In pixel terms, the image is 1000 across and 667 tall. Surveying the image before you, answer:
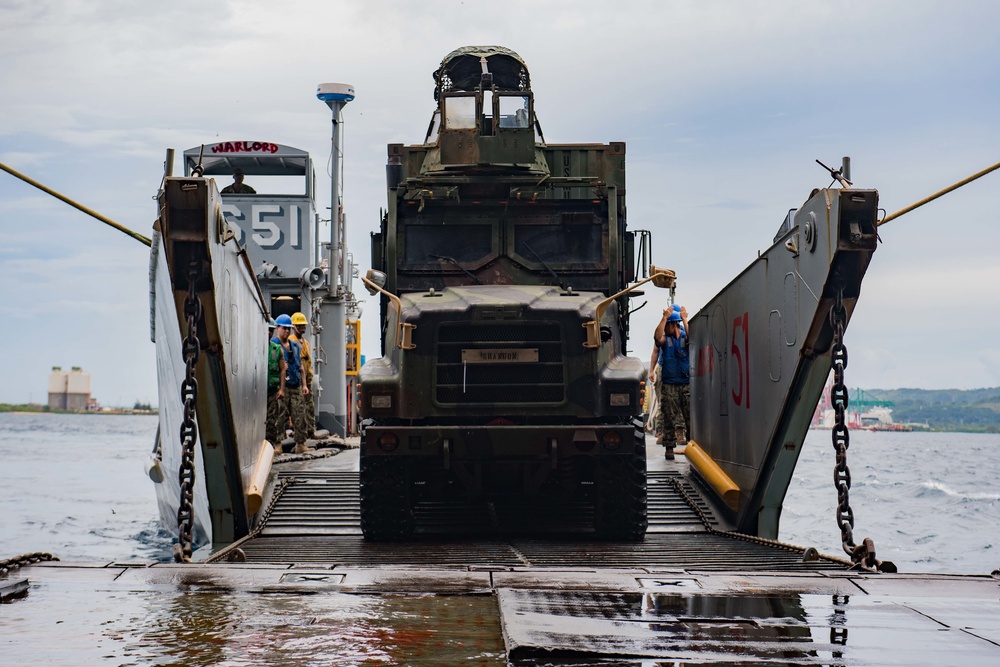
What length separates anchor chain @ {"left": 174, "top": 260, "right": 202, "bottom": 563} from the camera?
7.14 m

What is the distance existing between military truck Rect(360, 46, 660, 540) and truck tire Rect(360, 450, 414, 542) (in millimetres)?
11

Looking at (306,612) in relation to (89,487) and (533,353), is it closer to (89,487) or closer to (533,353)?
(533,353)

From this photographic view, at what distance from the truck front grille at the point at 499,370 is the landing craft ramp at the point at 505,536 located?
1.09 meters

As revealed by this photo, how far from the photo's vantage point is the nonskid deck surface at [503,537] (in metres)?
7.91

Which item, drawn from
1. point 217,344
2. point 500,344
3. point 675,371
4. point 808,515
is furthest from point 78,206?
point 808,515

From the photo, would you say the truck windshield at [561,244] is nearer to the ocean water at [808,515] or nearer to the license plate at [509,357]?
the license plate at [509,357]

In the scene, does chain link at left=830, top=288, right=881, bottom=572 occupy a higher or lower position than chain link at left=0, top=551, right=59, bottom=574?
higher

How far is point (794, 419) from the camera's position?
901cm

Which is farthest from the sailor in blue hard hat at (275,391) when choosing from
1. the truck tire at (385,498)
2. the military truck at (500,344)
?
the truck tire at (385,498)

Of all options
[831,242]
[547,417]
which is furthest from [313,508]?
[831,242]

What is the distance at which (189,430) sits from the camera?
7.38 m

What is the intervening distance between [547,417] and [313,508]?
8.69 feet

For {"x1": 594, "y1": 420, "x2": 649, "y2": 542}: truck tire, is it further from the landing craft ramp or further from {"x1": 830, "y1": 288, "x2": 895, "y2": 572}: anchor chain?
{"x1": 830, "y1": 288, "x2": 895, "y2": 572}: anchor chain

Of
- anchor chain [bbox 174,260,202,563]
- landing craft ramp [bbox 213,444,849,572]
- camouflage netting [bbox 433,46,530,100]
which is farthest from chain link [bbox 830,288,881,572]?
camouflage netting [bbox 433,46,530,100]
